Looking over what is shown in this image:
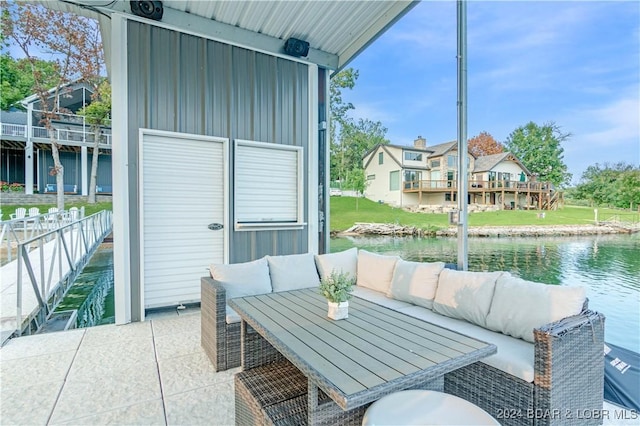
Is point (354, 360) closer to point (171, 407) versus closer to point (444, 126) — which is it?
point (171, 407)

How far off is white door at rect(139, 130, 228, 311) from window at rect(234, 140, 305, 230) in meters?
0.24

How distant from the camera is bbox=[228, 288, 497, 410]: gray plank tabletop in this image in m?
1.24

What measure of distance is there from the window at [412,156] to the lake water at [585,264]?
Result: 130 centimetres

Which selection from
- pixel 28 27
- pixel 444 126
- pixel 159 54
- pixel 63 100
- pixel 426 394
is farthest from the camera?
pixel 63 100

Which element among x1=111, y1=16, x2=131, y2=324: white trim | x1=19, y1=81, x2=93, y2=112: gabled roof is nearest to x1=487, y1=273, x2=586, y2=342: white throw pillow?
x1=111, y1=16, x2=131, y2=324: white trim

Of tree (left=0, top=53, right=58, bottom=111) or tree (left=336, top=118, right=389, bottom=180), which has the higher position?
tree (left=0, top=53, right=58, bottom=111)

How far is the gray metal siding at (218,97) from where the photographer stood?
3725 millimetres

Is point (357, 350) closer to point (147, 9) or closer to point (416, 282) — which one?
point (416, 282)

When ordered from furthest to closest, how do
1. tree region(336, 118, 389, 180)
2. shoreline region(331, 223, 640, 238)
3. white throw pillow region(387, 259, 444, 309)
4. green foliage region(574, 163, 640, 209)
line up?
tree region(336, 118, 389, 180) < shoreline region(331, 223, 640, 238) < white throw pillow region(387, 259, 444, 309) < green foliage region(574, 163, 640, 209)

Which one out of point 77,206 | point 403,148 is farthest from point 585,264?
point 77,206

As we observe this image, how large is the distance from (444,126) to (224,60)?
309 centimetres

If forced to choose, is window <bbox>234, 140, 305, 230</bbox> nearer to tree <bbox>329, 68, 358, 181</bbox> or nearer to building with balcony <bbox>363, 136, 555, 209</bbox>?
tree <bbox>329, 68, 358, 181</bbox>

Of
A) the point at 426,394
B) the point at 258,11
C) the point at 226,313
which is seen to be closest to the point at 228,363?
the point at 226,313

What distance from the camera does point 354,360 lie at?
1420mm
